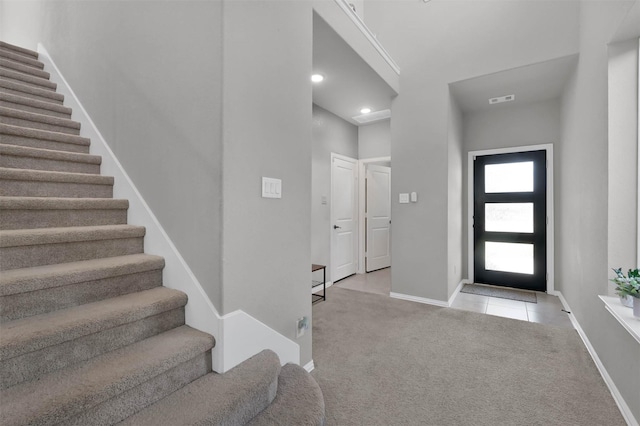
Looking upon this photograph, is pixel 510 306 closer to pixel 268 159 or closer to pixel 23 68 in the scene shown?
pixel 268 159

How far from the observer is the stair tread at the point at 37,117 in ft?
7.32

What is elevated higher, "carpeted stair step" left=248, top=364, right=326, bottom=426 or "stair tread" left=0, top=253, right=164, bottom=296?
"stair tread" left=0, top=253, right=164, bottom=296

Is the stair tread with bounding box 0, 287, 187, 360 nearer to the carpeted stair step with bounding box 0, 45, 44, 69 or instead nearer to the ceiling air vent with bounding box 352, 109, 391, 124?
the carpeted stair step with bounding box 0, 45, 44, 69

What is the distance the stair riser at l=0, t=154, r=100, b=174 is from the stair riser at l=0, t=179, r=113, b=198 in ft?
0.84

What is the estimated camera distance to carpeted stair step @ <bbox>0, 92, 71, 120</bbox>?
2418 mm

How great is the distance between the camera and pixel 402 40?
3.81m

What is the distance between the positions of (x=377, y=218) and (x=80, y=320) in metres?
4.74

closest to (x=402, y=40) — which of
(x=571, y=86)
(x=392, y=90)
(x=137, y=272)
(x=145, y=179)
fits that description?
(x=392, y=90)

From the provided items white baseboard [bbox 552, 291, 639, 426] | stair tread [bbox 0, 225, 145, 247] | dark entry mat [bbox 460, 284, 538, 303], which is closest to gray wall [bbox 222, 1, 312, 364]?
A: stair tread [bbox 0, 225, 145, 247]

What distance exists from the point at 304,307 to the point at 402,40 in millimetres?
3611

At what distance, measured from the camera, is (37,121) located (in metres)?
2.40

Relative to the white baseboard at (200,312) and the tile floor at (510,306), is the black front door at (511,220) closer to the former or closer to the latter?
the tile floor at (510,306)

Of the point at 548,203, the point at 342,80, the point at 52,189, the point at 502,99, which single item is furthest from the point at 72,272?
the point at 548,203

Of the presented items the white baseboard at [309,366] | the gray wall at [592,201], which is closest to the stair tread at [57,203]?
the white baseboard at [309,366]
